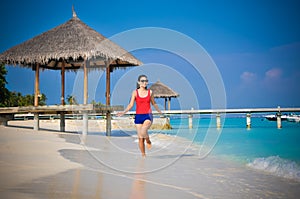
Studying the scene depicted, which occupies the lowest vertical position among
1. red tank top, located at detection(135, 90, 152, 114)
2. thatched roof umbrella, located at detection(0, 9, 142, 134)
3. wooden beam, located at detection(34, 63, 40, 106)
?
red tank top, located at detection(135, 90, 152, 114)

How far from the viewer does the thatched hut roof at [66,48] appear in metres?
9.39

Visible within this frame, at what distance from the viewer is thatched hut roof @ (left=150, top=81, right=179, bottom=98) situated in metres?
26.1

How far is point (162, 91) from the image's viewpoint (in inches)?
1042

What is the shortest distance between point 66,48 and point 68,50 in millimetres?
188

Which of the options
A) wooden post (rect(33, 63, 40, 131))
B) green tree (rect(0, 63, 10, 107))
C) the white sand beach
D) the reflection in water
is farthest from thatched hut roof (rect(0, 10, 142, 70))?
green tree (rect(0, 63, 10, 107))

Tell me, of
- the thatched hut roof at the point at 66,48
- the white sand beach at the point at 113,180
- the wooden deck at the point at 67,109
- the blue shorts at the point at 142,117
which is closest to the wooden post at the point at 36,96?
the wooden deck at the point at 67,109

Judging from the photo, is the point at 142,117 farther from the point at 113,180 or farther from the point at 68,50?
→ the point at 68,50

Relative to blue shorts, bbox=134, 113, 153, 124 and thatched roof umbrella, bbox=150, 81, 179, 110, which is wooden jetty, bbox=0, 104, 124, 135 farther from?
thatched roof umbrella, bbox=150, 81, 179, 110

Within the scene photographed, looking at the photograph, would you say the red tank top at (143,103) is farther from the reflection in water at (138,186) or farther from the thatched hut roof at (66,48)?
the thatched hut roof at (66,48)

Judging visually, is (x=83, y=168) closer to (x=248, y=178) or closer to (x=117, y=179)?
(x=117, y=179)

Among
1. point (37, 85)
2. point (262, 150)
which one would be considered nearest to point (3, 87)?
point (37, 85)

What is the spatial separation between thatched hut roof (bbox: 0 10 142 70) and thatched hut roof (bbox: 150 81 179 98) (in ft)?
49.0

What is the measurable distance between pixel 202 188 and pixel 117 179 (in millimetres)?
1036

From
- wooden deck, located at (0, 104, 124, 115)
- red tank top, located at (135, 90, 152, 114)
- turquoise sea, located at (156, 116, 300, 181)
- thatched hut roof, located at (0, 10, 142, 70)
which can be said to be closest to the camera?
red tank top, located at (135, 90, 152, 114)
